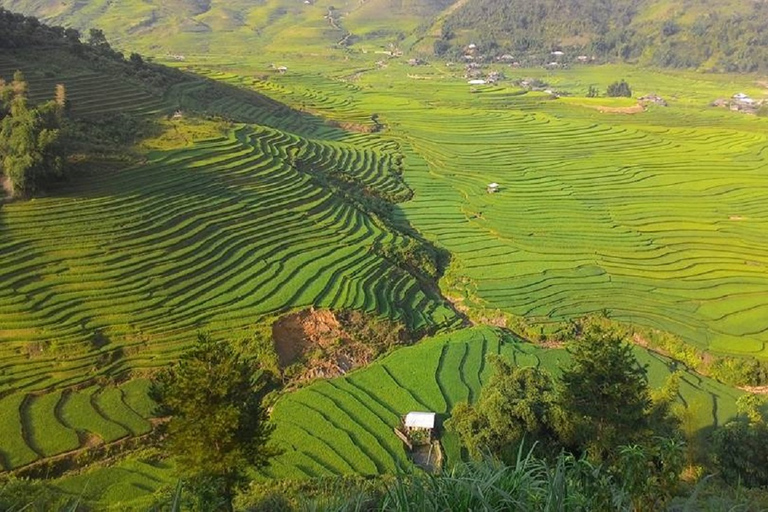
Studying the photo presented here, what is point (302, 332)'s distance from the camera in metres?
19.8

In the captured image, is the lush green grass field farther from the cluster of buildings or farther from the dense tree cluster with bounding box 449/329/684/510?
the dense tree cluster with bounding box 449/329/684/510

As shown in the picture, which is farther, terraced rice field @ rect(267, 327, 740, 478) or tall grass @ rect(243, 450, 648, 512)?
terraced rice field @ rect(267, 327, 740, 478)

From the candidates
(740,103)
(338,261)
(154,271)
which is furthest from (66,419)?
(740,103)

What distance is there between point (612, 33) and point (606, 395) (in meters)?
119

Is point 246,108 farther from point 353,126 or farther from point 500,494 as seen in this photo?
point 500,494

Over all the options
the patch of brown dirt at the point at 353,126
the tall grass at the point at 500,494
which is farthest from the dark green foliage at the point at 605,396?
the patch of brown dirt at the point at 353,126

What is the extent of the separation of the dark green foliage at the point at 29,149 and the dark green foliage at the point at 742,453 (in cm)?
2315

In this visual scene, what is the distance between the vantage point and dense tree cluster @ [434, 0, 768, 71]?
9831 cm

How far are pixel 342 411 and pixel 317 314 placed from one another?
470 centimetres

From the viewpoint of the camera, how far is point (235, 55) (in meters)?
91.6

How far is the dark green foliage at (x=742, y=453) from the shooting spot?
42.1 feet

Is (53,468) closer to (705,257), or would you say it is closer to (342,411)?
(342,411)

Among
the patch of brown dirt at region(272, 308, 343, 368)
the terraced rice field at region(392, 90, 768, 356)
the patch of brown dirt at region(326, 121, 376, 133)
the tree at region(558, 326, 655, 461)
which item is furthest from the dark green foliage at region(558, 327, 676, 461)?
the patch of brown dirt at region(326, 121, 376, 133)

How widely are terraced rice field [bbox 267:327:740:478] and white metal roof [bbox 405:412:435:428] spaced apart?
0.59 metres
